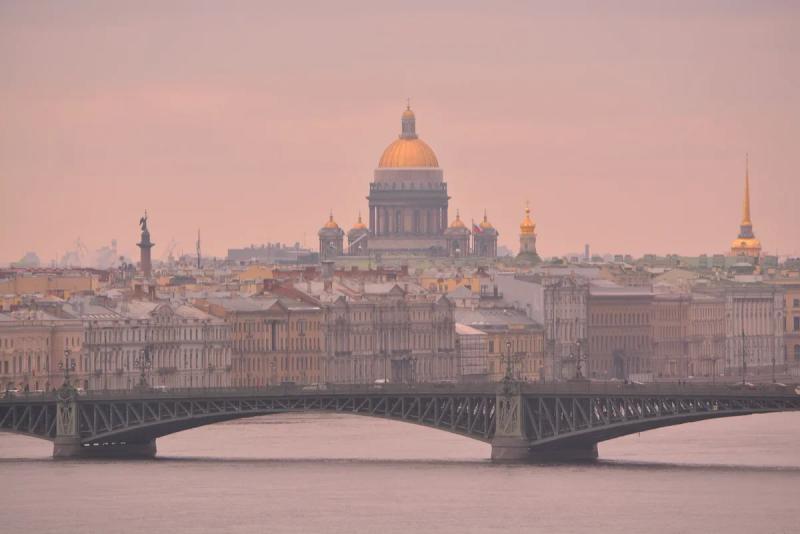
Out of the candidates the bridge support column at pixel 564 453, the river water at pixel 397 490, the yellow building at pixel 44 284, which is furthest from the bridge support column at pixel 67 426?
the yellow building at pixel 44 284

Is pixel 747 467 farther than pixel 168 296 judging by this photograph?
No

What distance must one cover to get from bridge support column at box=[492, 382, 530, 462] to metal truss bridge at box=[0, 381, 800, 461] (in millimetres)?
24

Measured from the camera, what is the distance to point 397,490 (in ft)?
332

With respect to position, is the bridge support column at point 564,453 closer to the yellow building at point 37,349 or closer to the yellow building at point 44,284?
the yellow building at point 37,349

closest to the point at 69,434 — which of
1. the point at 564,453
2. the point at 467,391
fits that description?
the point at 467,391

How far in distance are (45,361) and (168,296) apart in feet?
49.4

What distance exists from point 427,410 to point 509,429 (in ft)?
7.79

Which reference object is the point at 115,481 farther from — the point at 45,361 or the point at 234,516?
the point at 45,361

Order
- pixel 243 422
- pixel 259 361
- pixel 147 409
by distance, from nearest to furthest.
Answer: pixel 147 409 < pixel 243 422 < pixel 259 361

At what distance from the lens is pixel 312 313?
15088cm

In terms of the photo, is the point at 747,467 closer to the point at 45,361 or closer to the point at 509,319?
the point at 45,361

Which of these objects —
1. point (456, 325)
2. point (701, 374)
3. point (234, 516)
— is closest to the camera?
point (234, 516)

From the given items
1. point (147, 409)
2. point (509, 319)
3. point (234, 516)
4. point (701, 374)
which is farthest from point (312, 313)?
point (234, 516)

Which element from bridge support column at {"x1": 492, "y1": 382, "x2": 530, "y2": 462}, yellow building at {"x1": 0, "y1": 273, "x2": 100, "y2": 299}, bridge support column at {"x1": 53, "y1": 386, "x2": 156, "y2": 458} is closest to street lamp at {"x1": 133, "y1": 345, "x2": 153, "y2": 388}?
yellow building at {"x1": 0, "y1": 273, "x2": 100, "y2": 299}
